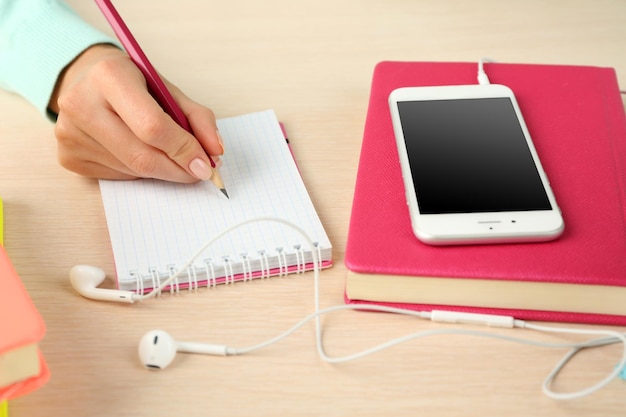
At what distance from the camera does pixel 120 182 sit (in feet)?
2.60

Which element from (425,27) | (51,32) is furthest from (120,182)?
(425,27)

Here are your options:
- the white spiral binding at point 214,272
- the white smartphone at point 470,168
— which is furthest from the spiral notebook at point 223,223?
the white smartphone at point 470,168

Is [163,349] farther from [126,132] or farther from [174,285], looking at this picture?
[126,132]

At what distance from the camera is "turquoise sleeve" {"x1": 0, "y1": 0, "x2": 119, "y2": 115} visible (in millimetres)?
882

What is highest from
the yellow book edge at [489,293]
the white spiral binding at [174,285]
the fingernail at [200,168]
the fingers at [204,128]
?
the fingers at [204,128]

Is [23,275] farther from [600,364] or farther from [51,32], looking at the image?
[600,364]

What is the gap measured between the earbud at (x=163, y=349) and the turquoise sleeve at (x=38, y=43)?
1.28 feet

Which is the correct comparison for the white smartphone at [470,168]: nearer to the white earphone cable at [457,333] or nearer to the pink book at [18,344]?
the white earphone cable at [457,333]

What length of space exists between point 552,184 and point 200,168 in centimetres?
36

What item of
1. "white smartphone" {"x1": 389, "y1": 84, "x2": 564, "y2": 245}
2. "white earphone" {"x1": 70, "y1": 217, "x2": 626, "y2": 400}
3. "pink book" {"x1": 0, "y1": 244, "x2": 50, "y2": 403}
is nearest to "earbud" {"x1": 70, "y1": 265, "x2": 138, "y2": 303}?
"white earphone" {"x1": 70, "y1": 217, "x2": 626, "y2": 400}

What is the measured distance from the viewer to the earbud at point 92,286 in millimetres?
662

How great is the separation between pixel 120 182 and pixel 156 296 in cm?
17

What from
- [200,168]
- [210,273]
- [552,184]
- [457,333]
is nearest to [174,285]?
[210,273]

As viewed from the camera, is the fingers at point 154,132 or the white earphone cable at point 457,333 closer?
the white earphone cable at point 457,333
